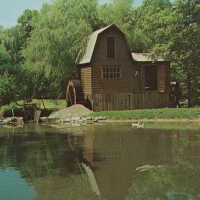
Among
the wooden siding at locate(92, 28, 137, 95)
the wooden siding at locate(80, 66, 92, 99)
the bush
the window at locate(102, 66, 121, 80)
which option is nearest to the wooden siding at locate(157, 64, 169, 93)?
the wooden siding at locate(92, 28, 137, 95)

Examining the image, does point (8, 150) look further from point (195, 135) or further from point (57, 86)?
point (57, 86)

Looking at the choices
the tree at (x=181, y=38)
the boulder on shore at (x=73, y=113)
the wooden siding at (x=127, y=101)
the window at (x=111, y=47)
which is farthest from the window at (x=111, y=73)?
the boulder on shore at (x=73, y=113)

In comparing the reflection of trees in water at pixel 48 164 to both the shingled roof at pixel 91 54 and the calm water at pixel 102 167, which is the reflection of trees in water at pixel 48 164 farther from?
the shingled roof at pixel 91 54

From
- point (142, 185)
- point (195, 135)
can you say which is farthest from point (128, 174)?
point (195, 135)

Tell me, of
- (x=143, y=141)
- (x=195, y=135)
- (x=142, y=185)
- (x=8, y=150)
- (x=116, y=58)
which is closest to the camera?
(x=142, y=185)

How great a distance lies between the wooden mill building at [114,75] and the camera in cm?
2938

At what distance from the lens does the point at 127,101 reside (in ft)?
96.7

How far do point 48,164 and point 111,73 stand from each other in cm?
1974

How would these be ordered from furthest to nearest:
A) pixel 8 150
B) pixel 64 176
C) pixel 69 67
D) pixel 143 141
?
pixel 69 67 < pixel 143 141 < pixel 8 150 < pixel 64 176

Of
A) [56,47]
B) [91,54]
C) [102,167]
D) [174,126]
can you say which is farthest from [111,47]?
[102,167]

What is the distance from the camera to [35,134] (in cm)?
1970

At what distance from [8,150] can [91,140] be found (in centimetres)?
427

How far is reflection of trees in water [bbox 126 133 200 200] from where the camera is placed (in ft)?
26.2

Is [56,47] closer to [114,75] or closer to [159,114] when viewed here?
[114,75]
